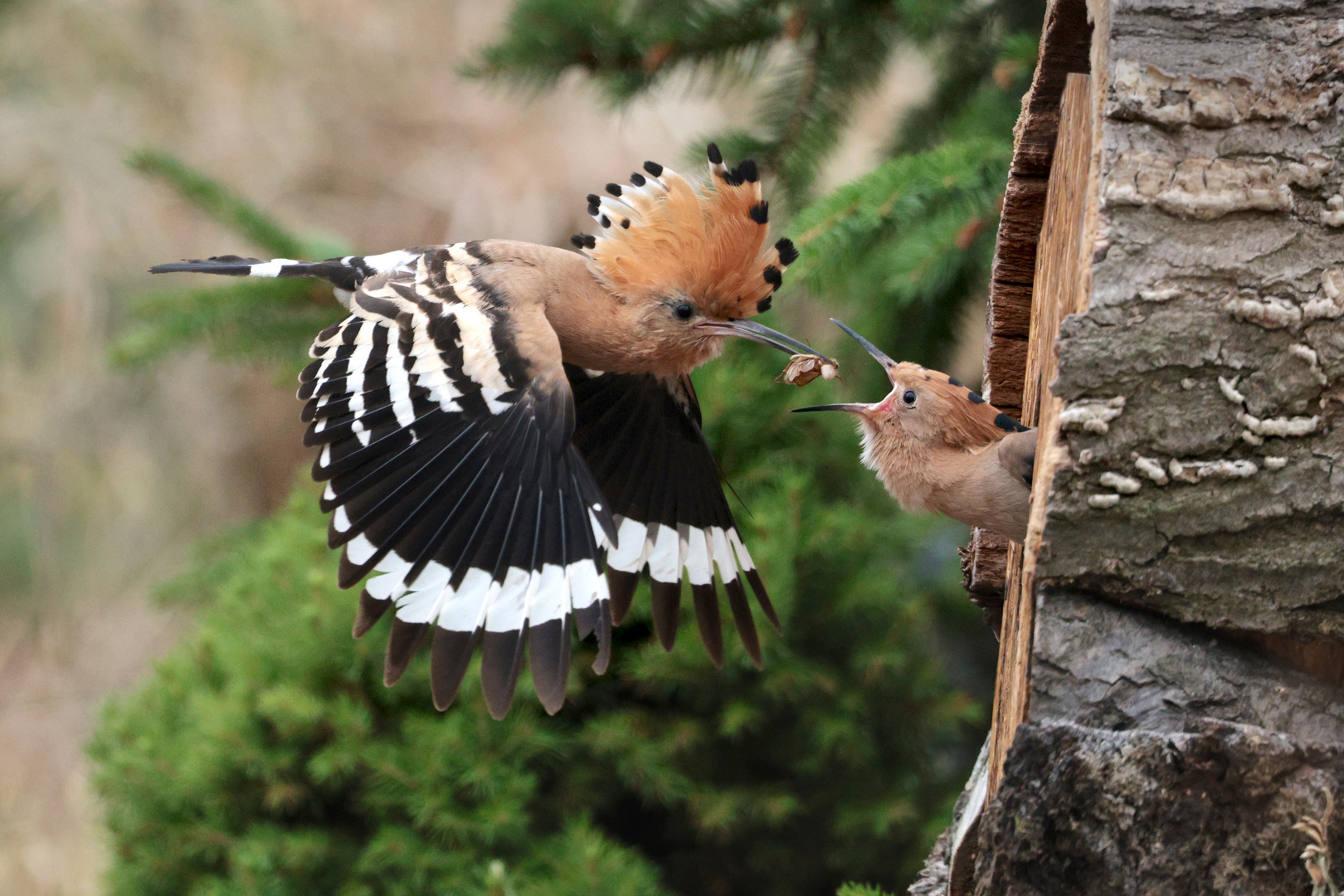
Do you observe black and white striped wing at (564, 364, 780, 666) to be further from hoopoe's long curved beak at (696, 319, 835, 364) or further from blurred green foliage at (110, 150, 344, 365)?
blurred green foliage at (110, 150, 344, 365)

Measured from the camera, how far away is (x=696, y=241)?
180 cm

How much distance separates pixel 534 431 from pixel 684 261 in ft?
1.26

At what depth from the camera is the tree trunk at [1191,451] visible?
1.09m

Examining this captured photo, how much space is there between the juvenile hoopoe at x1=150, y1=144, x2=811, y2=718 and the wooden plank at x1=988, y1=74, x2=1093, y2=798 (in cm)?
42

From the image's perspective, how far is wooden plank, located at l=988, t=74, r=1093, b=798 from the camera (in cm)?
116

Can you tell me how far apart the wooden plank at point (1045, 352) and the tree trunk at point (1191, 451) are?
0.02 m

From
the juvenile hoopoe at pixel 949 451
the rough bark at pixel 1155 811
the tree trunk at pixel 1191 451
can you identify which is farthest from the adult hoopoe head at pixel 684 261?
the rough bark at pixel 1155 811

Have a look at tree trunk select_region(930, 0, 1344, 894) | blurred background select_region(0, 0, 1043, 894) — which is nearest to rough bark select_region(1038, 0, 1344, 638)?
tree trunk select_region(930, 0, 1344, 894)

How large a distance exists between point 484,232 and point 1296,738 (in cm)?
389

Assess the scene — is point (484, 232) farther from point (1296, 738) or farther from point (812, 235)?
point (1296, 738)

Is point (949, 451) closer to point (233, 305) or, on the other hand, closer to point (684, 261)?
point (684, 261)

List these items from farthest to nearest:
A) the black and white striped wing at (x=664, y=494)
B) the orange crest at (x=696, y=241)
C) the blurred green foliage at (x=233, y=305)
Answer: the blurred green foliage at (x=233, y=305) < the black and white striped wing at (x=664, y=494) < the orange crest at (x=696, y=241)

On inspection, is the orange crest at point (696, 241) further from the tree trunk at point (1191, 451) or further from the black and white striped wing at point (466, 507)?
the tree trunk at point (1191, 451)

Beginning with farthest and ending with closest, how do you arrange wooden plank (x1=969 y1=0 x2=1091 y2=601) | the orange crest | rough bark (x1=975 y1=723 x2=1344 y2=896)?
1. the orange crest
2. wooden plank (x1=969 y1=0 x2=1091 y2=601)
3. rough bark (x1=975 y1=723 x2=1344 y2=896)
